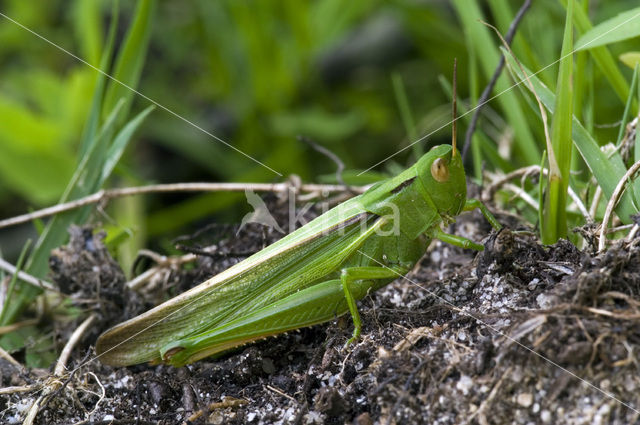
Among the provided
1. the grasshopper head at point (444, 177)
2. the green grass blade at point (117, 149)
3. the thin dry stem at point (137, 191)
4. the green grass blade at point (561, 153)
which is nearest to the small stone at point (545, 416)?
the green grass blade at point (561, 153)

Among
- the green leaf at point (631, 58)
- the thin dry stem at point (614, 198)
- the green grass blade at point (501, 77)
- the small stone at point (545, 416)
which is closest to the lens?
the small stone at point (545, 416)

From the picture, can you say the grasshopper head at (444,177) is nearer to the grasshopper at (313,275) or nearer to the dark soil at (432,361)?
the grasshopper at (313,275)

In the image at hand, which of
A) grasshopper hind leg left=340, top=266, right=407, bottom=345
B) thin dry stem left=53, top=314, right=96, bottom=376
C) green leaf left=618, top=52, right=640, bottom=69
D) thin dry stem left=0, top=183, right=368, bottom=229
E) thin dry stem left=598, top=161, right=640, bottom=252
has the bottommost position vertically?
thin dry stem left=53, top=314, right=96, bottom=376

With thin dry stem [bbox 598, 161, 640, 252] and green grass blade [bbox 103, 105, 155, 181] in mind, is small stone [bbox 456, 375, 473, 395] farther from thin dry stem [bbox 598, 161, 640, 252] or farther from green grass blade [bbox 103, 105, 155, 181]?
green grass blade [bbox 103, 105, 155, 181]

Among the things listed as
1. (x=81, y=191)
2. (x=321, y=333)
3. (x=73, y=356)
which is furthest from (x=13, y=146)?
(x=321, y=333)

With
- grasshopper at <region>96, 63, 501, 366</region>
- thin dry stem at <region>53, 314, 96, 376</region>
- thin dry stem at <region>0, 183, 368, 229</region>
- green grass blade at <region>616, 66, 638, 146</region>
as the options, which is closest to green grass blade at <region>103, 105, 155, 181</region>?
thin dry stem at <region>0, 183, 368, 229</region>

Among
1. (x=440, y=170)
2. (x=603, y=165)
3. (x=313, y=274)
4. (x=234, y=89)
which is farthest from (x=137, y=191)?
(x=234, y=89)

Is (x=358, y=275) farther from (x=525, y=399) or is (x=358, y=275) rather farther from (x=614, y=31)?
(x=614, y=31)
